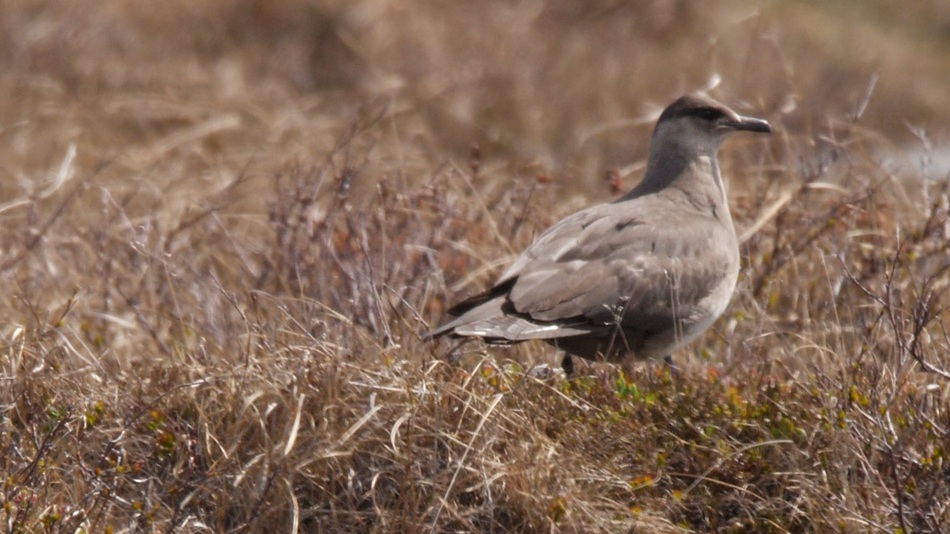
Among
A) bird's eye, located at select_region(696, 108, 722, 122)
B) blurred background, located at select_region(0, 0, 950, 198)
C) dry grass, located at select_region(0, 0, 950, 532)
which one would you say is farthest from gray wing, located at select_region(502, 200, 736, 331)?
blurred background, located at select_region(0, 0, 950, 198)

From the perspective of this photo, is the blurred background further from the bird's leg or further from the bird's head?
the bird's leg

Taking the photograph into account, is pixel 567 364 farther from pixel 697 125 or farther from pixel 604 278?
pixel 697 125

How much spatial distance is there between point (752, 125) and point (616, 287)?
1.16m

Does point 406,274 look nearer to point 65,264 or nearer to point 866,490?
point 65,264

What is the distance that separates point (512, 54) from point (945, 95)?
3939mm

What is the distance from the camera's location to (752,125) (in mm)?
5547

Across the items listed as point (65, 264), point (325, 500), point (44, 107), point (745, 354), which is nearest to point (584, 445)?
point (325, 500)

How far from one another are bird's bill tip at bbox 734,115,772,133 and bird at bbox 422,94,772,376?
1.43 ft

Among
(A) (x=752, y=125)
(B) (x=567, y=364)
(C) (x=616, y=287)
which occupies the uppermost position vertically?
(A) (x=752, y=125)

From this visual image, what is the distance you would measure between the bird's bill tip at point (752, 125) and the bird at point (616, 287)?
1.43 feet

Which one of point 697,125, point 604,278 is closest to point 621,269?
point 604,278

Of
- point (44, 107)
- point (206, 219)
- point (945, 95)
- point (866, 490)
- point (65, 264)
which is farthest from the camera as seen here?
point (945, 95)

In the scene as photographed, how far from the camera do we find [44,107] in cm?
919

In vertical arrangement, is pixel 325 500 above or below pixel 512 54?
above
